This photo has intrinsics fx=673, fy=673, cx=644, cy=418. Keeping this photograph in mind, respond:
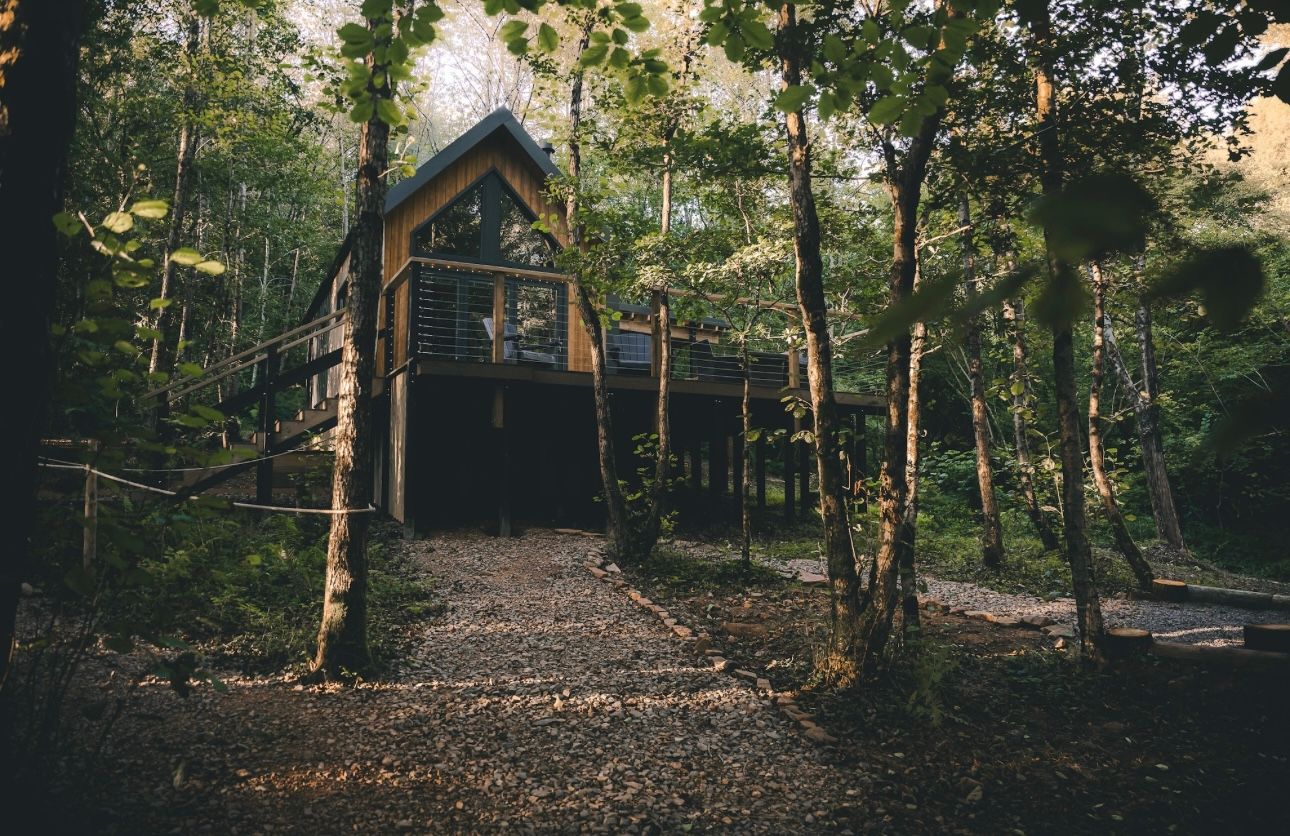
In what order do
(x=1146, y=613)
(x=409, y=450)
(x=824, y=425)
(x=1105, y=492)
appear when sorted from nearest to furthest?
(x=824, y=425) < (x=1146, y=613) < (x=1105, y=492) < (x=409, y=450)

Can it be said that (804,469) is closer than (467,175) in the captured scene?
Yes

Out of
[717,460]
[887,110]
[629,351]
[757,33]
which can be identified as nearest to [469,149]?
[629,351]

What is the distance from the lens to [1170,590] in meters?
7.80

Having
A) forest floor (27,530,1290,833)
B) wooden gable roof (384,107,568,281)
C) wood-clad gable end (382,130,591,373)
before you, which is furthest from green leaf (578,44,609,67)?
wooden gable roof (384,107,568,281)

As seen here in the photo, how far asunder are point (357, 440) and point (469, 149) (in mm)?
8828

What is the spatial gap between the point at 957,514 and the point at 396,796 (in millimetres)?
15007

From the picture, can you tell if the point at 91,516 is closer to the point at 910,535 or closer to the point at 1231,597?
the point at 910,535

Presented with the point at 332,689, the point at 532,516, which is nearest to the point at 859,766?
the point at 332,689

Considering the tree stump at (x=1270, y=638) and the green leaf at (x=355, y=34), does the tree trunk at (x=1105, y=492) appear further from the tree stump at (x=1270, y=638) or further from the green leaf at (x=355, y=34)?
the green leaf at (x=355, y=34)

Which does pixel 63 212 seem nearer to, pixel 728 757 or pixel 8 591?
pixel 8 591

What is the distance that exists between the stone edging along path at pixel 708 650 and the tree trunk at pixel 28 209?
3.76 metres

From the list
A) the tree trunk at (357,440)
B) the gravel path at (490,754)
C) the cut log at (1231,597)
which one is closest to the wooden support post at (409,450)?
the gravel path at (490,754)

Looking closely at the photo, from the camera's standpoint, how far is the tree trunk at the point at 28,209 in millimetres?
1837

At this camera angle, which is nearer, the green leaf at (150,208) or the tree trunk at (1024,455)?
the green leaf at (150,208)
